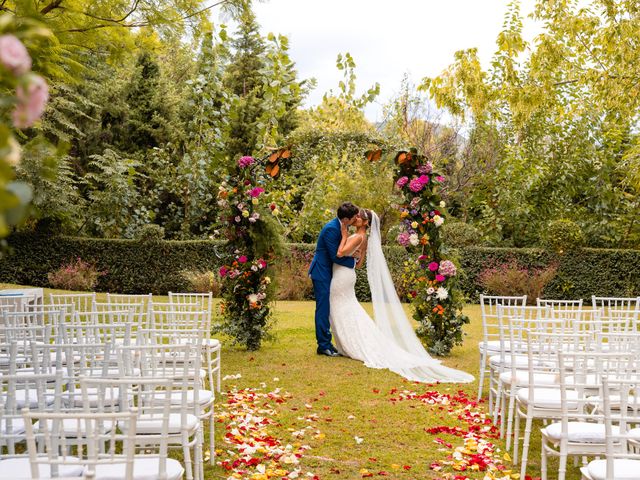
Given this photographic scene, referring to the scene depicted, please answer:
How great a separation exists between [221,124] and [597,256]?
968cm

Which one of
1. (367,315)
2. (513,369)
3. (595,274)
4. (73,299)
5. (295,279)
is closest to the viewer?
(513,369)

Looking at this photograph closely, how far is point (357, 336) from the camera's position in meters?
8.52

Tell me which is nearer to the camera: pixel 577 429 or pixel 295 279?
pixel 577 429

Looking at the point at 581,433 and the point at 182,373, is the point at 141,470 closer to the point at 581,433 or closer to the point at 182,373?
the point at 182,373

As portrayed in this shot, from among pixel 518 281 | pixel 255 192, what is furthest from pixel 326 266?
pixel 518 281

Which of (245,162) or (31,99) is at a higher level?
(245,162)

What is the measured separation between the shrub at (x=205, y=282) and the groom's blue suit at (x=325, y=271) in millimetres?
6037

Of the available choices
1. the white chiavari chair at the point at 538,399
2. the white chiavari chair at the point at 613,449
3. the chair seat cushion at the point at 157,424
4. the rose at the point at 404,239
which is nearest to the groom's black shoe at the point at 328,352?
the rose at the point at 404,239

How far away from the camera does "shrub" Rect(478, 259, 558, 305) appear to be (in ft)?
48.4

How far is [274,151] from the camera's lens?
9164 mm

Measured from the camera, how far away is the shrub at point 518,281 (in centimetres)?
1476

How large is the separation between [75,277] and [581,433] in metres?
12.6

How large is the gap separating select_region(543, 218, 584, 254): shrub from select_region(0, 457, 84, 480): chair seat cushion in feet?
43.6

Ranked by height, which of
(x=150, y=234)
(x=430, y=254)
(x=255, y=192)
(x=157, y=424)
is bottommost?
(x=157, y=424)
